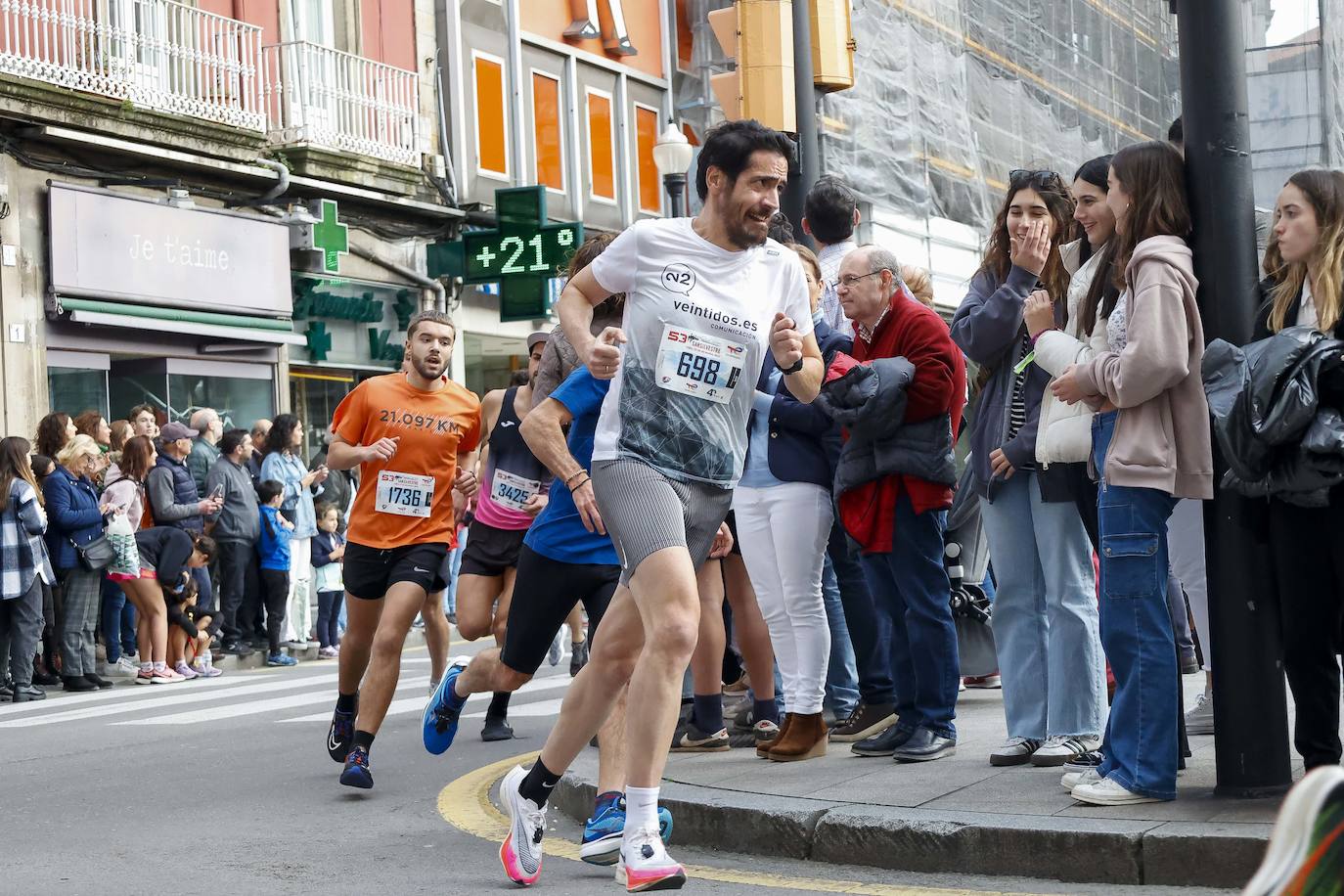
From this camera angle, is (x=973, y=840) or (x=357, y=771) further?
(x=357, y=771)

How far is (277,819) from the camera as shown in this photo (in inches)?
271

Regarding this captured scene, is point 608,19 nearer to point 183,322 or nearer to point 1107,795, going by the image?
point 183,322

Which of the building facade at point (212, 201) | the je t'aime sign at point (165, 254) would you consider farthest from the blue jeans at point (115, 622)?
the je t'aime sign at point (165, 254)

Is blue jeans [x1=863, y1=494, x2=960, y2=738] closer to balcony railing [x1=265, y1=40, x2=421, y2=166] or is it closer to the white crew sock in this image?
the white crew sock

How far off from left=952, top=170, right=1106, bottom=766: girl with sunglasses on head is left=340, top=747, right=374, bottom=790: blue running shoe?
251cm

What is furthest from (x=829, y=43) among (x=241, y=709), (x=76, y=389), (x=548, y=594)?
(x=76, y=389)

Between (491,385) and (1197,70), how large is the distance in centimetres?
2200

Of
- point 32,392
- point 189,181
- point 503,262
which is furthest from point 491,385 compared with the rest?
point 32,392

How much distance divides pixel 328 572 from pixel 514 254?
851 cm

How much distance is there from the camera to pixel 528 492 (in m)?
8.69

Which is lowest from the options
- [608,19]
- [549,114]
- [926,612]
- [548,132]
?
[926,612]

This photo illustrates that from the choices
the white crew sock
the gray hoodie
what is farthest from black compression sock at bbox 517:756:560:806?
the gray hoodie

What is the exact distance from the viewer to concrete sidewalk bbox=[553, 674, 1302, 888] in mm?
4957

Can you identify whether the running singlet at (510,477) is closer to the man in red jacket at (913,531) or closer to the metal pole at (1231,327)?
the man in red jacket at (913,531)
